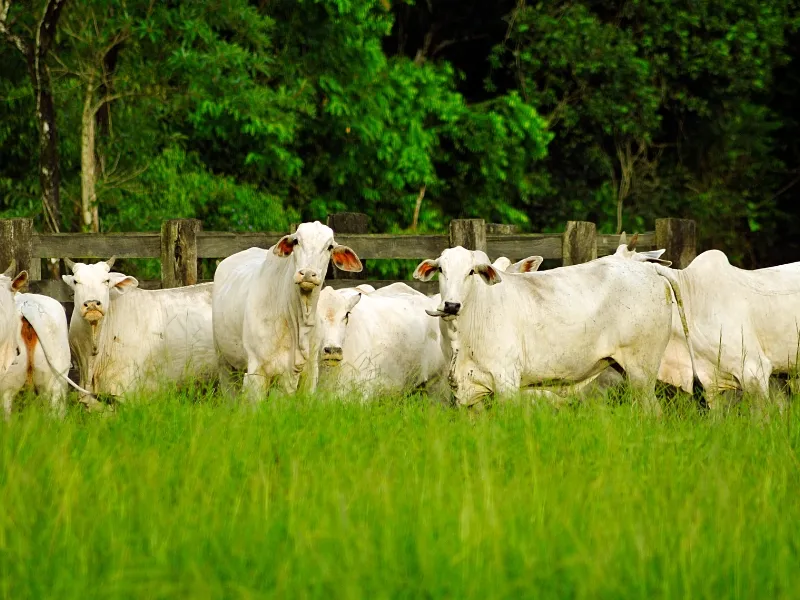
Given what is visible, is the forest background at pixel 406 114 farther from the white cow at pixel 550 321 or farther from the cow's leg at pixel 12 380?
the white cow at pixel 550 321

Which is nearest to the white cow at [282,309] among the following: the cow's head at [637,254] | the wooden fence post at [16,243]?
the wooden fence post at [16,243]

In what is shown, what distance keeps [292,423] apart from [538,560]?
2564 mm

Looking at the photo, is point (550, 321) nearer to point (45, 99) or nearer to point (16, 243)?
point (16, 243)

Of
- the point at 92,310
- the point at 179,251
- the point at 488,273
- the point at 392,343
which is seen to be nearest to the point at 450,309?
the point at 488,273

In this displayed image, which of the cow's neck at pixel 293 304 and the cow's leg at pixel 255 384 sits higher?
the cow's neck at pixel 293 304

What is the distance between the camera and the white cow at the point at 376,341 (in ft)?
28.8

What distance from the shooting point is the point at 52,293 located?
1058 cm

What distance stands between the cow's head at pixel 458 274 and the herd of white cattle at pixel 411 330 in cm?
1

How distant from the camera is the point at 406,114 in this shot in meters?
19.6

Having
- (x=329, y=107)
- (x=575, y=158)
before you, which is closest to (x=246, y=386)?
(x=329, y=107)

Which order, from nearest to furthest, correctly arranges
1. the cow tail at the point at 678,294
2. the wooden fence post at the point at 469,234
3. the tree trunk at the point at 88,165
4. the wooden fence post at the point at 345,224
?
the cow tail at the point at 678,294, the wooden fence post at the point at 469,234, the wooden fence post at the point at 345,224, the tree trunk at the point at 88,165

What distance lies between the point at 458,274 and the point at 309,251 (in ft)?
3.12

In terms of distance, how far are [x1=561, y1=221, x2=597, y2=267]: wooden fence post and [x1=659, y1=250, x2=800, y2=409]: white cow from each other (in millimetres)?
1759

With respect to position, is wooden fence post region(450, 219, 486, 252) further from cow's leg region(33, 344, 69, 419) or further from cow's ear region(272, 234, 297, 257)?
cow's leg region(33, 344, 69, 419)
